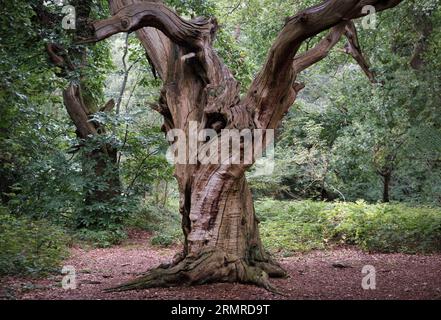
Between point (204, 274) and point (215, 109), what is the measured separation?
2.41 meters

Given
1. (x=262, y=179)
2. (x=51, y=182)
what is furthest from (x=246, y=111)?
(x=262, y=179)

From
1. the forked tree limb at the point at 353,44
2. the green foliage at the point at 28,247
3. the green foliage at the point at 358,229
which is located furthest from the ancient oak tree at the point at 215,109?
the green foliage at the point at 358,229

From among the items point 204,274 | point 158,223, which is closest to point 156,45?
point 204,274

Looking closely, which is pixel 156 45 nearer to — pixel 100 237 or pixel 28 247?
pixel 28 247

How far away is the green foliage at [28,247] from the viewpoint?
306 inches

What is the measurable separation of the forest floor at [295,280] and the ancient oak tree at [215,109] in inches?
15.1

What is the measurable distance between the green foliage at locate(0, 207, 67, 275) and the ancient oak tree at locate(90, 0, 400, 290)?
2363 millimetres

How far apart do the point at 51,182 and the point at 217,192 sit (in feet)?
23.9

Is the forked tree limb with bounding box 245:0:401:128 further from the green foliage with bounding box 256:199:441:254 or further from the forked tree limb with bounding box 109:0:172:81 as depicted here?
the green foliage with bounding box 256:199:441:254

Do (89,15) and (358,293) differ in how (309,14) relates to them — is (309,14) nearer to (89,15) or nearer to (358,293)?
(358,293)

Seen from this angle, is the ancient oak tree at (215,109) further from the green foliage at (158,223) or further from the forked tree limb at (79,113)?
the forked tree limb at (79,113)

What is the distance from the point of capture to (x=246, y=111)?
709cm

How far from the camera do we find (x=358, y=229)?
11.9m
